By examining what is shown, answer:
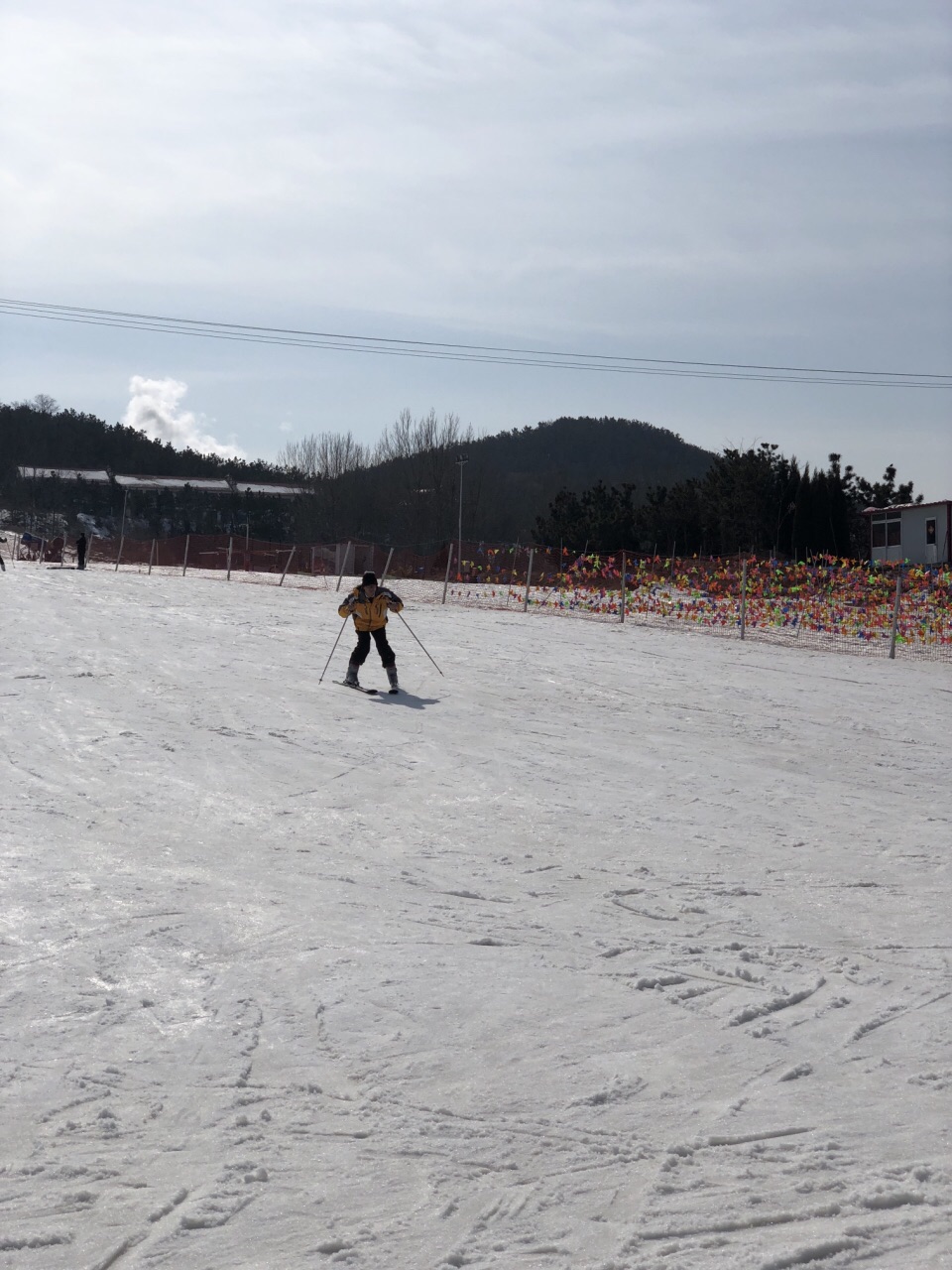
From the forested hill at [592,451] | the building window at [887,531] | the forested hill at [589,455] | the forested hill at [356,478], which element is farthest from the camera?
the forested hill at [592,451]

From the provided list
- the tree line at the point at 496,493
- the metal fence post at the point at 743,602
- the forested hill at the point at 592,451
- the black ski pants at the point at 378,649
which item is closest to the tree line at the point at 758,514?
the tree line at the point at 496,493

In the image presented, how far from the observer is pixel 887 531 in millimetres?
44938

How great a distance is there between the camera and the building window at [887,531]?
44312 mm

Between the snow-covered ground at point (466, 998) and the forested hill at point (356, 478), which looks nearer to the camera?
the snow-covered ground at point (466, 998)

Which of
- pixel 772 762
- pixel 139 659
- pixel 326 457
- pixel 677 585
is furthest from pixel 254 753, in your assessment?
pixel 326 457

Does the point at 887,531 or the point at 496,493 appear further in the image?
the point at 496,493

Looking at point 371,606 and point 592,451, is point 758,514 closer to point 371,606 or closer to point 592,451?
point 371,606

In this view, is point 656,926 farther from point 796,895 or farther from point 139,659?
point 139,659

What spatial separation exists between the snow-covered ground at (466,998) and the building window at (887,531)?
3460 cm

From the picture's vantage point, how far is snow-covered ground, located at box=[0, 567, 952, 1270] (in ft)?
11.5

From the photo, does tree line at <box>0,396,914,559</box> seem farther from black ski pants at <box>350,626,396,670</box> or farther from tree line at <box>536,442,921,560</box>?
black ski pants at <box>350,626,396,670</box>

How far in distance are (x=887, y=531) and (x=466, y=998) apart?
43209 millimetres

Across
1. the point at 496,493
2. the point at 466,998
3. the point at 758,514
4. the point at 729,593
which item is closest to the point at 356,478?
the point at 496,493

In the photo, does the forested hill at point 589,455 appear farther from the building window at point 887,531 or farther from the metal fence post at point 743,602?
the metal fence post at point 743,602
